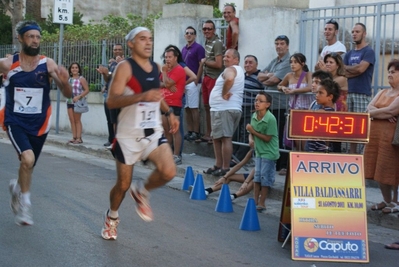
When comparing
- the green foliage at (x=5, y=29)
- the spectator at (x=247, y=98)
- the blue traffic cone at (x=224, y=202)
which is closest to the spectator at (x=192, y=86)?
the spectator at (x=247, y=98)

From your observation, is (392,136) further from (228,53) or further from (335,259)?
(228,53)

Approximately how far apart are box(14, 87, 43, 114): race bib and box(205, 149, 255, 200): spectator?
3.23 m

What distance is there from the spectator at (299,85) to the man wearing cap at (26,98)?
413 cm

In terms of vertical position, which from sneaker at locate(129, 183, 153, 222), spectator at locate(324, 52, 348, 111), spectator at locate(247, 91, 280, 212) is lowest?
sneaker at locate(129, 183, 153, 222)

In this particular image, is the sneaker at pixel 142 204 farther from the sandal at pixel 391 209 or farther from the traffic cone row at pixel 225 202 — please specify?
the sandal at pixel 391 209

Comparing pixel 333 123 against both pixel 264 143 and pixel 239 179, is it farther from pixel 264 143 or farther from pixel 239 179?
pixel 239 179

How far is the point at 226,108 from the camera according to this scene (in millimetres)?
11336

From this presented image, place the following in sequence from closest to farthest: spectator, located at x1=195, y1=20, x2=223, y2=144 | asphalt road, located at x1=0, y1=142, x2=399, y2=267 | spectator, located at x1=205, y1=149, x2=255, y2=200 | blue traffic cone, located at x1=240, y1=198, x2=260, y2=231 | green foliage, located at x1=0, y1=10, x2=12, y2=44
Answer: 1. asphalt road, located at x1=0, y1=142, x2=399, y2=267
2. blue traffic cone, located at x1=240, y1=198, x2=260, y2=231
3. spectator, located at x1=205, y1=149, x2=255, y2=200
4. spectator, located at x1=195, y1=20, x2=223, y2=144
5. green foliage, located at x1=0, y1=10, x2=12, y2=44

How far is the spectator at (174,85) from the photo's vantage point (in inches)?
501

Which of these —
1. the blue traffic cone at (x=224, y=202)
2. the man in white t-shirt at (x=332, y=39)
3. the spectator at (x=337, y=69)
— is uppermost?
the man in white t-shirt at (x=332, y=39)

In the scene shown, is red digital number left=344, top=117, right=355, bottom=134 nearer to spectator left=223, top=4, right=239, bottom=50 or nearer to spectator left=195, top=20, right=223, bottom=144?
spectator left=195, top=20, right=223, bottom=144

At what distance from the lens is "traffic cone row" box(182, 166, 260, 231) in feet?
26.7

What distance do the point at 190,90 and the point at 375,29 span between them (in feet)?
13.1

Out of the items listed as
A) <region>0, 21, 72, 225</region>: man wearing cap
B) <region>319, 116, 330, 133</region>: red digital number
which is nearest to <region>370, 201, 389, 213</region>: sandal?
<region>319, 116, 330, 133</region>: red digital number
